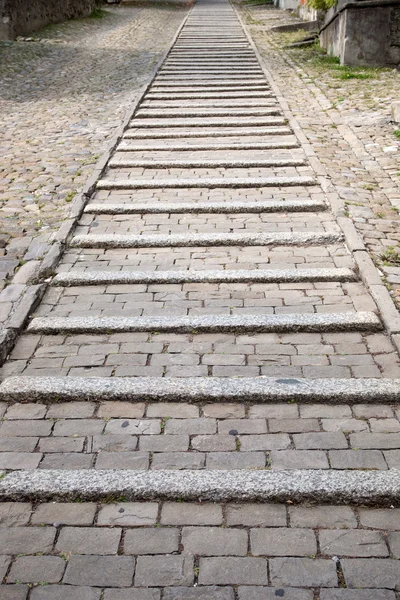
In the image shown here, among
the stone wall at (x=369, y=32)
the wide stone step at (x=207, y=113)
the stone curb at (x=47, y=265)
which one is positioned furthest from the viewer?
the stone wall at (x=369, y=32)

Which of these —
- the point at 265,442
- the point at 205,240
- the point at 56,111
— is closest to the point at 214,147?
the point at 205,240

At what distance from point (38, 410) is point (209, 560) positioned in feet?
4.94

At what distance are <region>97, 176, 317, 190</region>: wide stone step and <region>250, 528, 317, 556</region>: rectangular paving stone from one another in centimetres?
490

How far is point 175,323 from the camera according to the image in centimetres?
443

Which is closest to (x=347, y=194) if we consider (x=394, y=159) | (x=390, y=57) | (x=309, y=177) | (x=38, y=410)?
(x=309, y=177)

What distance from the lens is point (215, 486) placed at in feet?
9.96

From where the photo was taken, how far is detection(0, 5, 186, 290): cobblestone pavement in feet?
21.2

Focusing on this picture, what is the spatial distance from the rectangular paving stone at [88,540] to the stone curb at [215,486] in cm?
21

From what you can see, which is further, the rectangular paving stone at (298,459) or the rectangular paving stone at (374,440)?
the rectangular paving stone at (374,440)

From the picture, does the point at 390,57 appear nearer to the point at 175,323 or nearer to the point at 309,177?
A: the point at 309,177

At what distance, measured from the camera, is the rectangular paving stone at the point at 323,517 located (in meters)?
2.86

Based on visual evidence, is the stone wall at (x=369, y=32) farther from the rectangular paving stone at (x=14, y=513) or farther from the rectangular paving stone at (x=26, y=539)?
the rectangular paving stone at (x=26, y=539)

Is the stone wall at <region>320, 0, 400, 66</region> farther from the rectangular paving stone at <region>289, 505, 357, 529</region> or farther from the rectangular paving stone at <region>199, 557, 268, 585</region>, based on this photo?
the rectangular paving stone at <region>199, 557, 268, 585</region>

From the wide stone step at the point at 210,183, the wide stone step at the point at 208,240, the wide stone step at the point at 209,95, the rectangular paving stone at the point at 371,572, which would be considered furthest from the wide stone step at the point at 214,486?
the wide stone step at the point at 209,95
